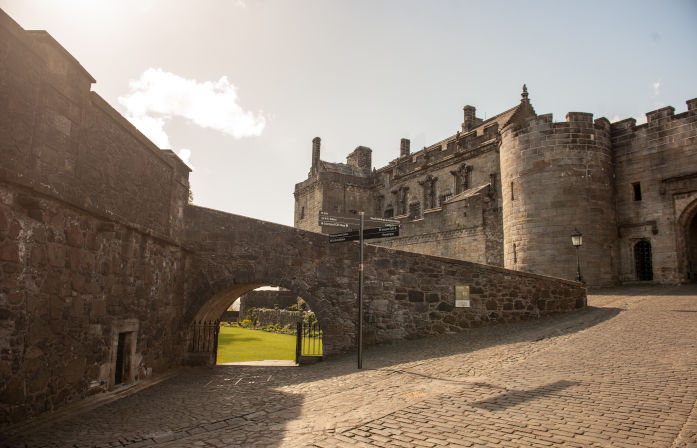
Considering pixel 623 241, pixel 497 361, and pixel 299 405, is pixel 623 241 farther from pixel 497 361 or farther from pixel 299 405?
pixel 299 405

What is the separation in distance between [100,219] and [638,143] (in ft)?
65.1

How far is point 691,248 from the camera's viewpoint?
58.0 feet

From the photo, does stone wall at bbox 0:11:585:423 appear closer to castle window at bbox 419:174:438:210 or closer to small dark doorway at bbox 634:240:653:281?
small dark doorway at bbox 634:240:653:281

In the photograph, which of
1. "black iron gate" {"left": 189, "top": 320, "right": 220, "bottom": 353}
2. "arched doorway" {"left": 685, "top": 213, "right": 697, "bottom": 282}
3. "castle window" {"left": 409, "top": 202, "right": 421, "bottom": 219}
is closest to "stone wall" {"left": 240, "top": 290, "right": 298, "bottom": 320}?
"castle window" {"left": 409, "top": 202, "right": 421, "bottom": 219}

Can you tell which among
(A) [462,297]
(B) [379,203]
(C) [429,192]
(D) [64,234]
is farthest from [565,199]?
(B) [379,203]

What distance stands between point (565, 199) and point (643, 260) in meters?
3.99

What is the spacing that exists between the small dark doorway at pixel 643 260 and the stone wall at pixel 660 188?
0.25 m

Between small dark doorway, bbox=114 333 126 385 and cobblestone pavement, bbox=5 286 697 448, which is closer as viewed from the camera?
cobblestone pavement, bbox=5 286 697 448

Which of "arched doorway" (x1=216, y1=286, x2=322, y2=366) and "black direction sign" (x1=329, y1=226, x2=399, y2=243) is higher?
"black direction sign" (x1=329, y1=226, x2=399, y2=243)

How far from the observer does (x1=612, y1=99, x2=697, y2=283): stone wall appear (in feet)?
56.6

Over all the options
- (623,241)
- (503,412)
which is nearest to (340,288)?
(503,412)

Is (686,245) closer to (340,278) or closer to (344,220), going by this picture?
(340,278)

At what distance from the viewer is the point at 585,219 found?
1820cm

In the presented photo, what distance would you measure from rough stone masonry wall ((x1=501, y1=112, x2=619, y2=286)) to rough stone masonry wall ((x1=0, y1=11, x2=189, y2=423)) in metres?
14.9
